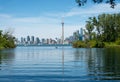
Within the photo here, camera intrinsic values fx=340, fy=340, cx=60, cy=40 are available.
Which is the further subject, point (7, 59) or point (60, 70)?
point (7, 59)

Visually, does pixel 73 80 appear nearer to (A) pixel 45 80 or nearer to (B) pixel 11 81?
(A) pixel 45 80

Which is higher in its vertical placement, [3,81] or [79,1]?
[79,1]

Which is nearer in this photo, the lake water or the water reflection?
the lake water

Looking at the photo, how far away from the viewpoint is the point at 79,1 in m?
19.9

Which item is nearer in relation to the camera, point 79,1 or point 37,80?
point 79,1

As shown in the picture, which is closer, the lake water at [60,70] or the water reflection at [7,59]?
the lake water at [60,70]

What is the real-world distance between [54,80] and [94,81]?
3.84 m

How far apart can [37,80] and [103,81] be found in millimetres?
6239

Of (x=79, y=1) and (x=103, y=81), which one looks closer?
(x=79, y=1)

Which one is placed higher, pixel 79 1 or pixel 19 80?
pixel 79 1

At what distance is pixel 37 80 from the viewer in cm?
3222

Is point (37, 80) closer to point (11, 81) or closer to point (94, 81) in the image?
point (11, 81)

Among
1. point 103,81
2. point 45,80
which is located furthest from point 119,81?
point 45,80

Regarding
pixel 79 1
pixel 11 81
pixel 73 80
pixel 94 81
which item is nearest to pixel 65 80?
pixel 73 80
